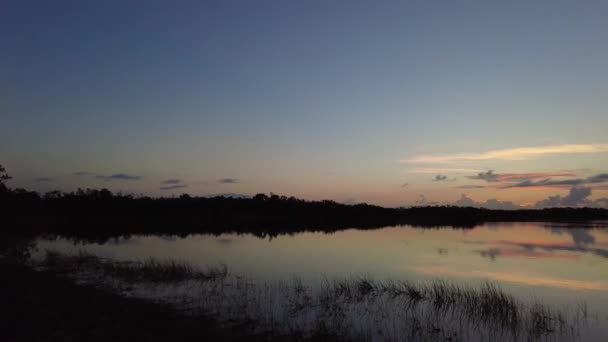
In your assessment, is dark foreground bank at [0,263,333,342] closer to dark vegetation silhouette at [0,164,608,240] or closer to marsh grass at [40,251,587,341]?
marsh grass at [40,251,587,341]

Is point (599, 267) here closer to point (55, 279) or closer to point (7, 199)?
point (55, 279)

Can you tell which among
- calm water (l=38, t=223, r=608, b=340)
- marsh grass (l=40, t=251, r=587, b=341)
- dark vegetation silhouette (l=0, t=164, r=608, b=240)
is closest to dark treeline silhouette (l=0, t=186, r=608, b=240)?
dark vegetation silhouette (l=0, t=164, r=608, b=240)

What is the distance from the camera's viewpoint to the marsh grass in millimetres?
13031

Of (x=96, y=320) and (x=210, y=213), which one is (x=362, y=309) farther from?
(x=210, y=213)

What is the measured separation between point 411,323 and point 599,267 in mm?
22728

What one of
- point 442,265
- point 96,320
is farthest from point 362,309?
point 442,265

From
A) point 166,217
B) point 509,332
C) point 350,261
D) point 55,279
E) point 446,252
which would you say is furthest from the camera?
point 166,217

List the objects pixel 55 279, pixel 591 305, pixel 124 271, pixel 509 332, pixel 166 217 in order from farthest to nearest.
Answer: pixel 166 217, pixel 124 271, pixel 55 279, pixel 591 305, pixel 509 332

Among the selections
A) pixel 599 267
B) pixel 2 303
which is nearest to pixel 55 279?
pixel 2 303

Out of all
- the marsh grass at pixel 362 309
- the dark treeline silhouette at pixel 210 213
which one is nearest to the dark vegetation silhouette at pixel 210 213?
the dark treeline silhouette at pixel 210 213

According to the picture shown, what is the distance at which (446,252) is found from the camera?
39.1 m

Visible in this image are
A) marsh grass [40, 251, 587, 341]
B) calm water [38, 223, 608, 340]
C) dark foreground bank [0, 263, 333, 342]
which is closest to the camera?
dark foreground bank [0, 263, 333, 342]

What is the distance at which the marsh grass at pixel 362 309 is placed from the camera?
513 inches

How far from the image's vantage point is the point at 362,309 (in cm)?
1606
